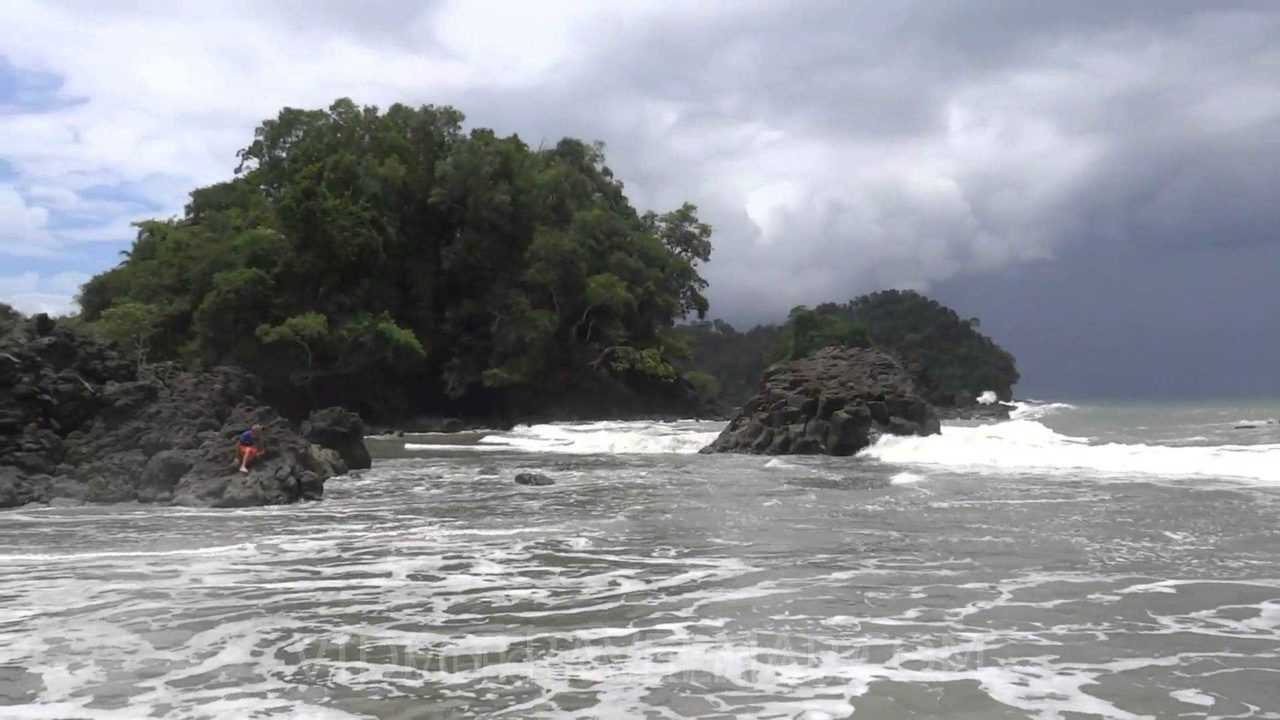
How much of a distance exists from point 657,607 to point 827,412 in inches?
690

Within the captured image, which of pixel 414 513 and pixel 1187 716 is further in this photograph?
pixel 414 513

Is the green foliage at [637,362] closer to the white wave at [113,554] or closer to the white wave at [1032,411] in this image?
the white wave at [1032,411]

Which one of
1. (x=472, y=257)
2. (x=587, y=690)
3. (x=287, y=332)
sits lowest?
(x=587, y=690)

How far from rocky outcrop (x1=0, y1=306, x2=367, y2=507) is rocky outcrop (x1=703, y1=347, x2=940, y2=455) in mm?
10285

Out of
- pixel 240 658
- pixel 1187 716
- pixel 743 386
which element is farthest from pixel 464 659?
pixel 743 386

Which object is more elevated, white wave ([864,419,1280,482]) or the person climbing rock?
the person climbing rock

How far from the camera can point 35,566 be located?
28.5 feet

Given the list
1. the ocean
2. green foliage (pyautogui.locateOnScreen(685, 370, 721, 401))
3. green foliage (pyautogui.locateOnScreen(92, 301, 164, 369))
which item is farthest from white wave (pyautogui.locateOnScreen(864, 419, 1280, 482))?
green foliage (pyautogui.locateOnScreen(92, 301, 164, 369))

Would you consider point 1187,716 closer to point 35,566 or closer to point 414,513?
point 35,566

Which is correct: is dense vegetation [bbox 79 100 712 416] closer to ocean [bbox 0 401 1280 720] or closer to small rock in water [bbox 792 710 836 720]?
ocean [bbox 0 401 1280 720]

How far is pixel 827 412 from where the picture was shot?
78.3ft

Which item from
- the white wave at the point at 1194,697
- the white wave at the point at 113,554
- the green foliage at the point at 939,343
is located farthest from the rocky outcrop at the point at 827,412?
the green foliage at the point at 939,343

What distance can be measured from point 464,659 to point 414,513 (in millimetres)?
7183

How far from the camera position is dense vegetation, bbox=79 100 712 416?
1624 inches
